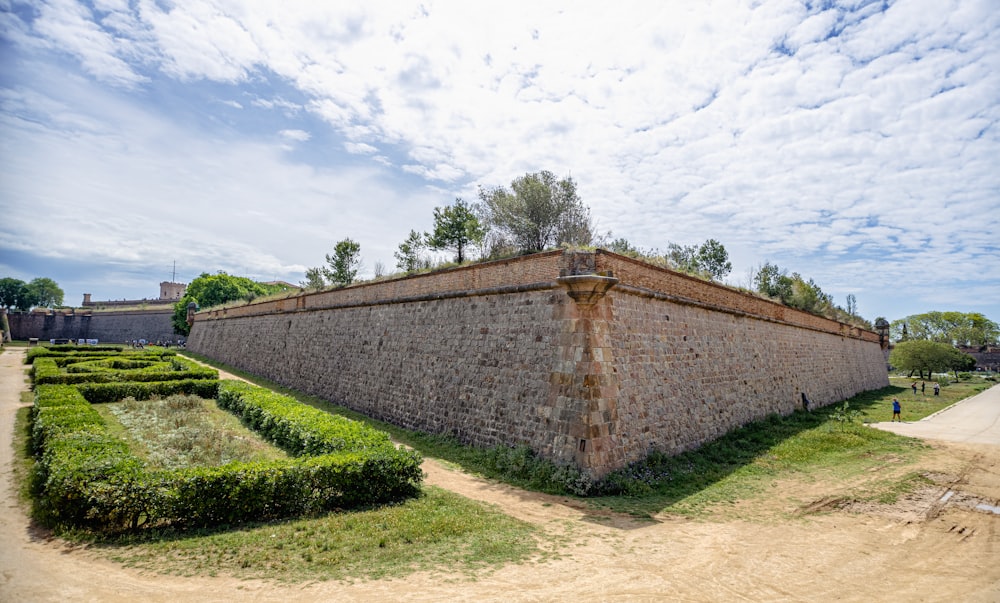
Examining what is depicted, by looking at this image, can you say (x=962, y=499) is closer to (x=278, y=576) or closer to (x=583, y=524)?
(x=583, y=524)

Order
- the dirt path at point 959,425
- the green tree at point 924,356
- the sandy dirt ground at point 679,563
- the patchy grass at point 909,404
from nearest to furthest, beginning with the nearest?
the sandy dirt ground at point 679,563, the dirt path at point 959,425, the patchy grass at point 909,404, the green tree at point 924,356

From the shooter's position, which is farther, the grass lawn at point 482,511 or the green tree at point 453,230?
the green tree at point 453,230

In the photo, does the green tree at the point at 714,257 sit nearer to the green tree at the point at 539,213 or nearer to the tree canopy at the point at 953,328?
the green tree at the point at 539,213

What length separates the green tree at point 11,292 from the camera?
60188mm

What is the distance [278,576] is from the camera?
182 inches

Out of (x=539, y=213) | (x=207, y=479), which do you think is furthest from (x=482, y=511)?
(x=539, y=213)

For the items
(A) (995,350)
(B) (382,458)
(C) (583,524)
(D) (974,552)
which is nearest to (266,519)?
(B) (382,458)

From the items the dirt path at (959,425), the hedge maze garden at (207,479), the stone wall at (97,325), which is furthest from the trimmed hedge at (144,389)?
the stone wall at (97,325)

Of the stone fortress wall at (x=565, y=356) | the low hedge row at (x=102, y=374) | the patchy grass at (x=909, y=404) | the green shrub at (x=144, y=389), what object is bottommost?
the patchy grass at (x=909, y=404)

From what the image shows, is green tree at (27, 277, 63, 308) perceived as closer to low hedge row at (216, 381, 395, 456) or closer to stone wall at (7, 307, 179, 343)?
stone wall at (7, 307, 179, 343)

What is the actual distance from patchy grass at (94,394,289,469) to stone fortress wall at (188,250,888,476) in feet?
11.7

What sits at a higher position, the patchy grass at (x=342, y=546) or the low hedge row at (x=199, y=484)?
the low hedge row at (x=199, y=484)

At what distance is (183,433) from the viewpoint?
1065 centimetres

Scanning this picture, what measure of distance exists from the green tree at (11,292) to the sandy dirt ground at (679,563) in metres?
77.4
